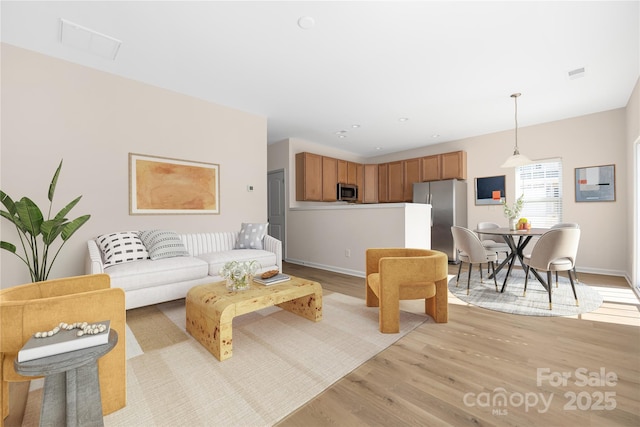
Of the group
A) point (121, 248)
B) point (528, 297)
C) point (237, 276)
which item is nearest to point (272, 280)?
point (237, 276)

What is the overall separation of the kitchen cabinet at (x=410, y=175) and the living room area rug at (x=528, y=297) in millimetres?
2856

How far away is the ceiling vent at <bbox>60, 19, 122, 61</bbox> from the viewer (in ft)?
7.95

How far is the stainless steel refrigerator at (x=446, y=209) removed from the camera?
5.46 m

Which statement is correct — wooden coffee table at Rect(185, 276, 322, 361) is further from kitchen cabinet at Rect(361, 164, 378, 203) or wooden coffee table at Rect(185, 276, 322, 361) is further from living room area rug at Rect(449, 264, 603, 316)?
kitchen cabinet at Rect(361, 164, 378, 203)

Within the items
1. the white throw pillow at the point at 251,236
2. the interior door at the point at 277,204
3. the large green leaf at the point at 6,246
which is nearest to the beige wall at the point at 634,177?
the white throw pillow at the point at 251,236

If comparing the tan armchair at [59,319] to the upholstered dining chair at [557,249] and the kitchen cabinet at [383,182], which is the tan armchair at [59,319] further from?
the kitchen cabinet at [383,182]

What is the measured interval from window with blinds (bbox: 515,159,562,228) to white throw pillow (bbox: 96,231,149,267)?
626 centimetres

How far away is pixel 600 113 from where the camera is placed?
14.5 ft

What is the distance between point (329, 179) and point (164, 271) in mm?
4158

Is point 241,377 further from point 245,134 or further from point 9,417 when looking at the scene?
point 245,134

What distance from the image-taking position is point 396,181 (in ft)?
22.3

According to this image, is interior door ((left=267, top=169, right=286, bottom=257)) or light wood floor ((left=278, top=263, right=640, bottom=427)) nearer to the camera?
light wood floor ((left=278, top=263, right=640, bottom=427))

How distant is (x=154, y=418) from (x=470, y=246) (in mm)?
3568

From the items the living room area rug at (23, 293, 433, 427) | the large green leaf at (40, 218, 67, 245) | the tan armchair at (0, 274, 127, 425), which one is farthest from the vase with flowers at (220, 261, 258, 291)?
the large green leaf at (40, 218, 67, 245)
